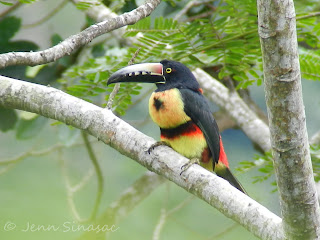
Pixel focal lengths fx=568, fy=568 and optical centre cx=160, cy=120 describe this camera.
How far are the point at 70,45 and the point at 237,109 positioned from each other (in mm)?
2014

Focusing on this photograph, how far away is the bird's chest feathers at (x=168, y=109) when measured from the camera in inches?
121

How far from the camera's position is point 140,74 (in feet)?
10.0

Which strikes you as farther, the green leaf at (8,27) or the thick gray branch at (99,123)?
the green leaf at (8,27)

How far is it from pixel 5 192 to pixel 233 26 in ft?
10.3

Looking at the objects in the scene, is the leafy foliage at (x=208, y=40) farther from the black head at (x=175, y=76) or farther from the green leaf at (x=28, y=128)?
the green leaf at (x=28, y=128)

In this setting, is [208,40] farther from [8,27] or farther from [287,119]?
[8,27]

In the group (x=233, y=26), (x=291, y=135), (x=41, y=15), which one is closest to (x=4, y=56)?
(x=291, y=135)

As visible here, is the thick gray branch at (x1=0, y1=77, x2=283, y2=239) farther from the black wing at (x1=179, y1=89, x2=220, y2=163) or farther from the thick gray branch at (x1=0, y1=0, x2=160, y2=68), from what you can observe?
the black wing at (x1=179, y1=89, x2=220, y2=163)

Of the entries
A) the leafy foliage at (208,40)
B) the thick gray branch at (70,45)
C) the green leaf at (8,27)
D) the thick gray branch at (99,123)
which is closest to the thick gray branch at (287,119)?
the thick gray branch at (99,123)

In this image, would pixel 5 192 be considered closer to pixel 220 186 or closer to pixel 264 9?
pixel 220 186

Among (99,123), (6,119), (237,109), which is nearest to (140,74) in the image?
(99,123)

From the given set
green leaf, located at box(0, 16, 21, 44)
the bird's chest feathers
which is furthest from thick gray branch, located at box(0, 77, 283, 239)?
green leaf, located at box(0, 16, 21, 44)

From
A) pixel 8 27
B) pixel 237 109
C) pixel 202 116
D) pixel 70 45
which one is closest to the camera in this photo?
pixel 70 45

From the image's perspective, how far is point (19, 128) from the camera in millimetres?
4051
